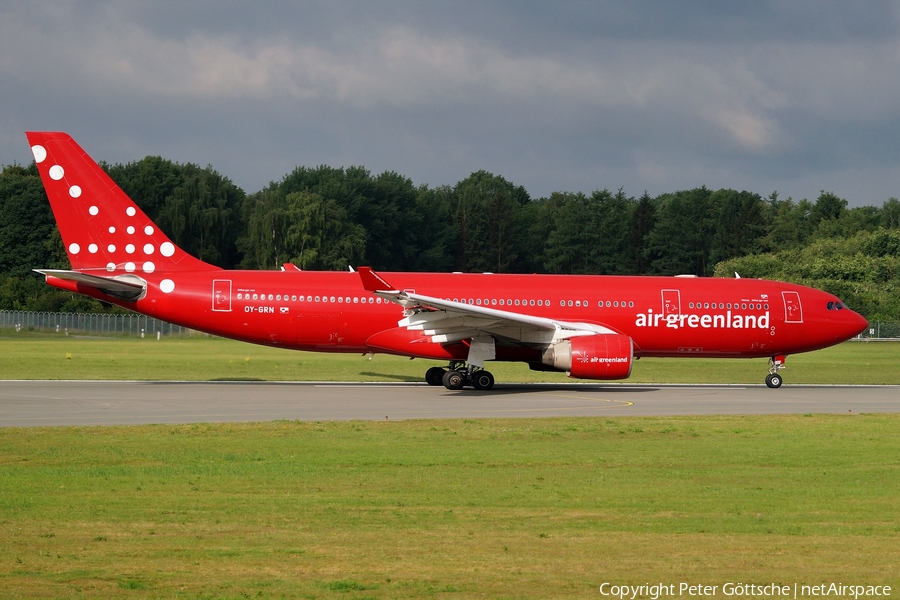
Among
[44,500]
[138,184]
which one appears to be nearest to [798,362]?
[44,500]

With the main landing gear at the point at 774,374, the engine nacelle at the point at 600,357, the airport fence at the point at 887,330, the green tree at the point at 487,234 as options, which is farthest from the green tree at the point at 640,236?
the engine nacelle at the point at 600,357

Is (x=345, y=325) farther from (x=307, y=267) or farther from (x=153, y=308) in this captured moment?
(x=307, y=267)

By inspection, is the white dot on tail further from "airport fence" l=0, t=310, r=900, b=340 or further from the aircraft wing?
"airport fence" l=0, t=310, r=900, b=340

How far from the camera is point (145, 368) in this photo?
1389 inches

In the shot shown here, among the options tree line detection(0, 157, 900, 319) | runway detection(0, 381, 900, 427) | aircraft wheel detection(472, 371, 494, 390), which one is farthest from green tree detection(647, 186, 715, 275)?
aircraft wheel detection(472, 371, 494, 390)

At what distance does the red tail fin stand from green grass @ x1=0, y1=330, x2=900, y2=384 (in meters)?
4.52

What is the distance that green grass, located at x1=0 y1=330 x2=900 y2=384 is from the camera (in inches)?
1303

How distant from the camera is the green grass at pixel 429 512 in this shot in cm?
796

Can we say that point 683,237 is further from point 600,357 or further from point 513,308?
point 600,357

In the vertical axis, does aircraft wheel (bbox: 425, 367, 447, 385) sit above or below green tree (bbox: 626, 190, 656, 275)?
below

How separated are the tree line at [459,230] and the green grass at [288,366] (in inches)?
1074

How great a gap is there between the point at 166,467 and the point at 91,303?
202ft

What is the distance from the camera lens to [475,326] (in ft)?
86.7

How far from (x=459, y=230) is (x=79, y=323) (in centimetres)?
5412
